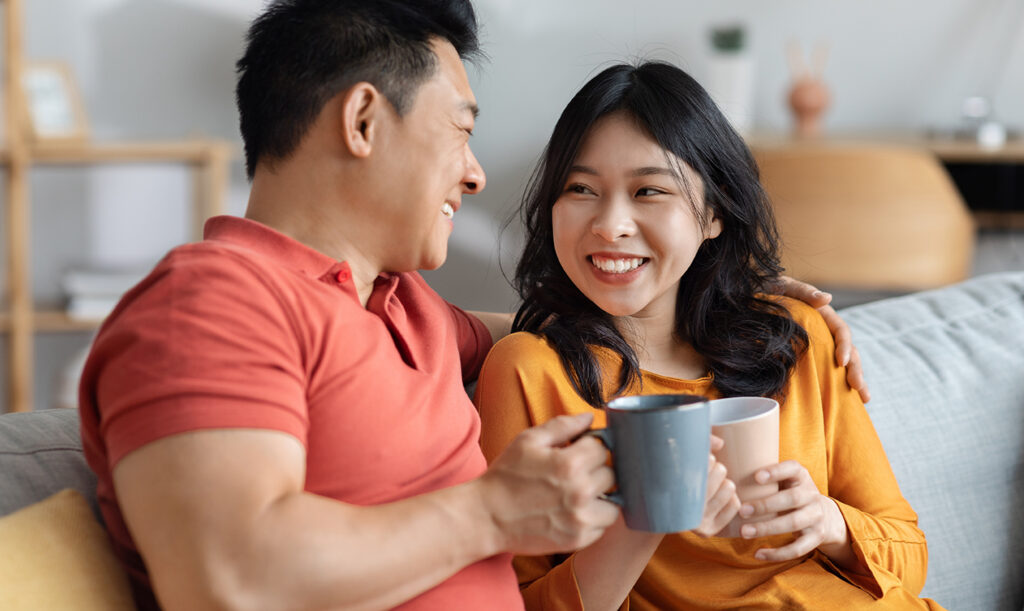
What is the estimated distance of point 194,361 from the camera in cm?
83

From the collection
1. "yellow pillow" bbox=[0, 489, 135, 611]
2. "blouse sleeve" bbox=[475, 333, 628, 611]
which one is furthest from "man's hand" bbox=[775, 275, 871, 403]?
"yellow pillow" bbox=[0, 489, 135, 611]

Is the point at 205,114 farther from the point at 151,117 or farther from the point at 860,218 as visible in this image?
the point at 860,218

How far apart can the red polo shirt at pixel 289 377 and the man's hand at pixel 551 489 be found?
116 mm

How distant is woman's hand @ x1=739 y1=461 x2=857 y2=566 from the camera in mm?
1084

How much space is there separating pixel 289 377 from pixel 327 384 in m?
0.07

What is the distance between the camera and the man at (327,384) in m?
0.82

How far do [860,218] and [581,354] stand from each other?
231cm

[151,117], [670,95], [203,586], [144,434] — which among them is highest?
[670,95]

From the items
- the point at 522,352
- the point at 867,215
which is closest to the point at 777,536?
the point at 522,352

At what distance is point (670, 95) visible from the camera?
1.35 meters

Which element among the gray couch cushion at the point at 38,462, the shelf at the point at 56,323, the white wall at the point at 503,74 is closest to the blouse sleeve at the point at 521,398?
the gray couch cushion at the point at 38,462

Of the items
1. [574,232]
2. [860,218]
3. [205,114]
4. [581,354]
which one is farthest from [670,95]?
[205,114]

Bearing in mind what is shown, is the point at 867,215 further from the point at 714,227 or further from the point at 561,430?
the point at 561,430

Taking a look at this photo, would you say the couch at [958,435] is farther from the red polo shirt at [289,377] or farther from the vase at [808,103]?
the vase at [808,103]
